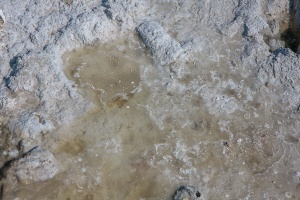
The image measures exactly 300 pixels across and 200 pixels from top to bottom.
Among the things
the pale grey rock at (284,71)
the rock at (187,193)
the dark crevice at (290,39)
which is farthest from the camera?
the dark crevice at (290,39)

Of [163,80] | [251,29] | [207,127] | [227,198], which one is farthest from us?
[251,29]

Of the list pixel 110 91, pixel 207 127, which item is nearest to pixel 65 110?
pixel 110 91

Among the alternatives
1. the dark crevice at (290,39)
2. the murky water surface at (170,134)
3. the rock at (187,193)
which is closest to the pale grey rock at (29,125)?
the murky water surface at (170,134)

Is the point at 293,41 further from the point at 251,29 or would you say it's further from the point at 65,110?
the point at 65,110

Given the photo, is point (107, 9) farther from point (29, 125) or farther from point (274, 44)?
point (274, 44)

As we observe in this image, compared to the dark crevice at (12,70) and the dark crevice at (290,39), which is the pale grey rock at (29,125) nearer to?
the dark crevice at (12,70)

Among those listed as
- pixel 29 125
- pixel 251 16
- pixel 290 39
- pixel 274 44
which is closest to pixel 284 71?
pixel 274 44
